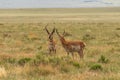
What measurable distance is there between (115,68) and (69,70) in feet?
5.15

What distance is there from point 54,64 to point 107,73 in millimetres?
2320

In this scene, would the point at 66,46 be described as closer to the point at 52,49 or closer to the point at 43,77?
the point at 52,49

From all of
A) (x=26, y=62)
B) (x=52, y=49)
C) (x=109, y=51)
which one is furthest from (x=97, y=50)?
(x=26, y=62)

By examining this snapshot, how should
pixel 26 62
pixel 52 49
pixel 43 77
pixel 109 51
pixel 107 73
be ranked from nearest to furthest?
1. pixel 43 77
2. pixel 107 73
3. pixel 26 62
4. pixel 52 49
5. pixel 109 51

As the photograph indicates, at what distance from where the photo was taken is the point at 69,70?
13.7 metres

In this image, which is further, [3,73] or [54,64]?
[54,64]

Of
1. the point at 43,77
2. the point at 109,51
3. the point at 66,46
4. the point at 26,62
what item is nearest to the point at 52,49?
the point at 66,46

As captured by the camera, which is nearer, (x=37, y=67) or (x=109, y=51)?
(x=37, y=67)

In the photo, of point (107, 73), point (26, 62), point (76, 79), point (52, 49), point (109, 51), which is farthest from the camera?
point (109, 51)

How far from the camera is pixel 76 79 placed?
11328 mm

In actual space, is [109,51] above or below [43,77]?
below

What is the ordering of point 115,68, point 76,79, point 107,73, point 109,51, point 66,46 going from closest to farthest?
point 76,79
point 107,73
point 115,68
point 66,46
point 109,51

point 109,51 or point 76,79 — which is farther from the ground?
point 76,79

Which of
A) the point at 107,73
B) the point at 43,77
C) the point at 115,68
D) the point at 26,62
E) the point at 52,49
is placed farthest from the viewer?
the point at 52,49
